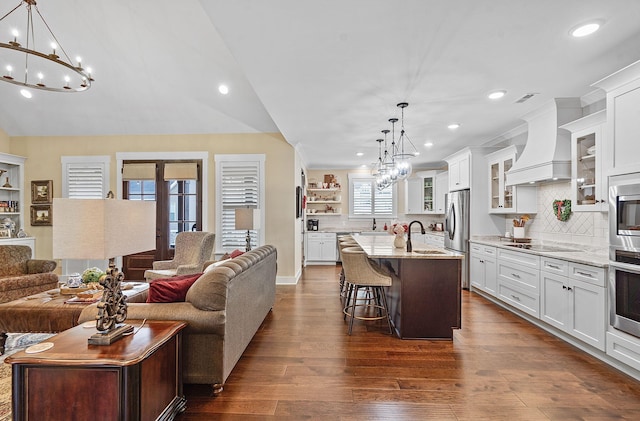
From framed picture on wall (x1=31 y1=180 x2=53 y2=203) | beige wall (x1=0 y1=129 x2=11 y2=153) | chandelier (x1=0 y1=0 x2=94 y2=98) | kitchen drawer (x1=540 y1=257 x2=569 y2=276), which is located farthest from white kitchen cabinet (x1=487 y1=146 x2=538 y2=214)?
beige wall (x1=0 y1=129 x2=11 y2=153)

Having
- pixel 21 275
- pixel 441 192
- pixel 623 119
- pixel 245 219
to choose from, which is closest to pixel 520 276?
pixel 623 119

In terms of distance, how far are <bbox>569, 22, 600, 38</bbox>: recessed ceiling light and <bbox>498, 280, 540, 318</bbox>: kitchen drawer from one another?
262 cm

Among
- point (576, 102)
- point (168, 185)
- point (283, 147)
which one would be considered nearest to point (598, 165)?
point (576, 102)

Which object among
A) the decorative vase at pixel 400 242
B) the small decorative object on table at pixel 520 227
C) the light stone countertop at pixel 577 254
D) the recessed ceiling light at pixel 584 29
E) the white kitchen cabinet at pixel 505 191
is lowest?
the light stone countertop at pixel 577 254

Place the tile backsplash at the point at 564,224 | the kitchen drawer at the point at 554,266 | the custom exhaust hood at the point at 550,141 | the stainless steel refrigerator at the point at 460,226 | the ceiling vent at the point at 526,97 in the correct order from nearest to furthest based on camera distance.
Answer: the kitchen drawer at the point at 554,266 < the ceiling vent at the point at 526,97 < the tile backsplash at the point at 564,224 < the custom exhaust hood at the point at 550,141 < the stainless steel refrigerator at the point at 460,226

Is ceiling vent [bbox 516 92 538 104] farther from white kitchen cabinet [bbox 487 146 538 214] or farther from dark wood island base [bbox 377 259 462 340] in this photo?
dark wood island base [bbox 377 259 462 340]

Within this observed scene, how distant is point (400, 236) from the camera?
12.9 ft

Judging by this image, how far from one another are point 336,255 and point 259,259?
5.11 meters

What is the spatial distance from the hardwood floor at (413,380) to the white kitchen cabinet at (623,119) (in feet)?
5.58

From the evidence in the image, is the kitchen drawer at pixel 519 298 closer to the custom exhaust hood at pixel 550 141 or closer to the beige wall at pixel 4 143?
the custom exhaust hood at pixel 550 141

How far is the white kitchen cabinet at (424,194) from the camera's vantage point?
26.0 feet

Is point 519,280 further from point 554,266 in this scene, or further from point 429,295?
point 429,295

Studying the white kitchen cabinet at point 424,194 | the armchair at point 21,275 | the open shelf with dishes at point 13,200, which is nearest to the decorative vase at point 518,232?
the white kitchen cabinet at point 424,194

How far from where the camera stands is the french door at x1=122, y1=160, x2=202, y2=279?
19.5 ft
